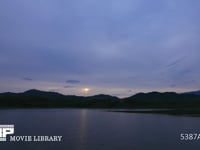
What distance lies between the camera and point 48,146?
107 ft

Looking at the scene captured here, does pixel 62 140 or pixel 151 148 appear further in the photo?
pixel 62 140

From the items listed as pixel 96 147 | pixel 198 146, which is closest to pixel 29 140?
pixel 96 147

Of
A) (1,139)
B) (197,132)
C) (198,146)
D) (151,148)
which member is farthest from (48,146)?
(197,132)

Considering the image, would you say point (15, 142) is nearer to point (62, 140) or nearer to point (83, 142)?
point (62, 140)

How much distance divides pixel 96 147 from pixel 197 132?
786 inches

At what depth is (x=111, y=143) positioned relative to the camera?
114 ft

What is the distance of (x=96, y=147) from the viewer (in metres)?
32.0

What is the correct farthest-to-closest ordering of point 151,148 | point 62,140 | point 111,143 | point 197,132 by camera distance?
point 197,132 → point 62,140 → point 111,143 → point 151,148

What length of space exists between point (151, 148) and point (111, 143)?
5.37 m

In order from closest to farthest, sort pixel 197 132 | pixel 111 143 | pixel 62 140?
1. pixel 111 143
2. pixel 62 140
3. pixel 197 132

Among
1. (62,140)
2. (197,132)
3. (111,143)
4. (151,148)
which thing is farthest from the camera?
(197,132)

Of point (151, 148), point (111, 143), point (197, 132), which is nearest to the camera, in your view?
point (151, 148)

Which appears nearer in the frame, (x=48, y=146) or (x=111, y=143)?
(x=48, y=146)

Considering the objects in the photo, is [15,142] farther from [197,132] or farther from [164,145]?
[197,132]
